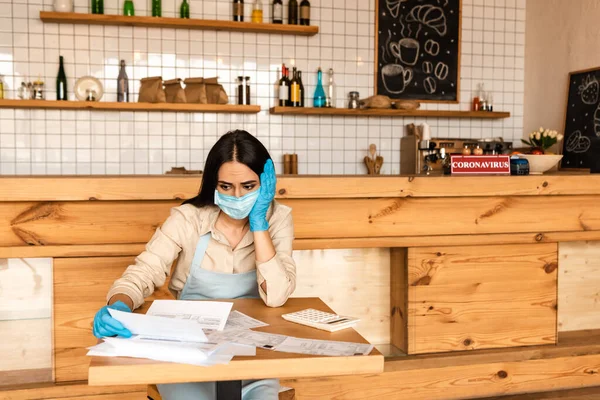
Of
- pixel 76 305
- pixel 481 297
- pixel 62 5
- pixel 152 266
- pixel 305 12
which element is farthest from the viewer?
pixel 305 12

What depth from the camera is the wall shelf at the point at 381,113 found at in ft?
13.6

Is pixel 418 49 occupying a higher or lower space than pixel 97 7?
lower

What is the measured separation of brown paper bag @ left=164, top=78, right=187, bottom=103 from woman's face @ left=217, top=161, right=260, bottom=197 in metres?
2.19

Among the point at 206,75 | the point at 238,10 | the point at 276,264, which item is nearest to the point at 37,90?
the point at 206,75

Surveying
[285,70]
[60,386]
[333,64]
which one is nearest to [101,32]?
[285,70]

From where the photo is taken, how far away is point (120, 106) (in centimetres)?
386

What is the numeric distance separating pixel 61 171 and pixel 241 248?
2.47m

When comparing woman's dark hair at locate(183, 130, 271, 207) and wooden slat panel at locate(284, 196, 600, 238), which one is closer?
woman's dark hair at locate(183, 130, 271, 207)

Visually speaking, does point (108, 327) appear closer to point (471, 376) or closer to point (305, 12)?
point (471, 376)

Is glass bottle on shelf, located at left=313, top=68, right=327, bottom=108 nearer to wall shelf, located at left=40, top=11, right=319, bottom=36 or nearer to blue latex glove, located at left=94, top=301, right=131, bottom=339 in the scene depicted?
wall shelf, located at left=40, top=11, right=319, bottom=36

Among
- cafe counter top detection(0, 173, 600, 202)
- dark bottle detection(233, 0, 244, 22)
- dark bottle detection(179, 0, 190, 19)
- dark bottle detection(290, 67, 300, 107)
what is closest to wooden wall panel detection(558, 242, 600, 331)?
cafe counter top detection(0, 173, 600, 202)

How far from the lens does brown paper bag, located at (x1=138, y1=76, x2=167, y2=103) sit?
3883 millimetres

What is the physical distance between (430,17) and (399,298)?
2.53 meters

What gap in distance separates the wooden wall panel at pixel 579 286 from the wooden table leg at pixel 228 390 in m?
2.17
